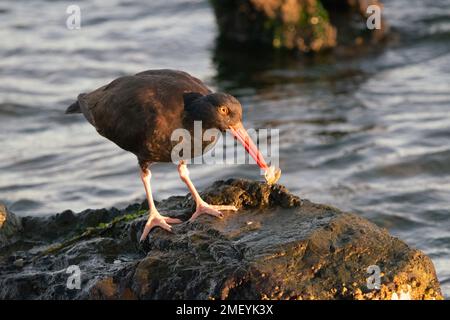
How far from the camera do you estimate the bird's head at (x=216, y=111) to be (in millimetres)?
5672

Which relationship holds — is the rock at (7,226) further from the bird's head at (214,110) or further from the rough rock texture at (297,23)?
the rough rock texture at (297,23)

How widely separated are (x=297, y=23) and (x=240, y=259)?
8201 mm

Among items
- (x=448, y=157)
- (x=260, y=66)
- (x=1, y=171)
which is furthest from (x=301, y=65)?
(x=1, y=171)

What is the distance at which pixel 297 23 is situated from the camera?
1255 centimetres

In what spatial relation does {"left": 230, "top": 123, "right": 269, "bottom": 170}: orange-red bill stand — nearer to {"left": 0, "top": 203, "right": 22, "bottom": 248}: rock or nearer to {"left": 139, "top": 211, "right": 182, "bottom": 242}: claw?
{"left": 139, "top": 211, "right": 182, "bottom": 242}: claw

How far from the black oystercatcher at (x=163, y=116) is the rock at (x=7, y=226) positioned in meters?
0.95

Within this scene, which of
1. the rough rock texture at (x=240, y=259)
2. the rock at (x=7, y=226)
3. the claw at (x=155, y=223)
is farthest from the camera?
the rock at (x=7, y=226)

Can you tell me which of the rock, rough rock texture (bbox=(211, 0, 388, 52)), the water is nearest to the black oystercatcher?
the rock

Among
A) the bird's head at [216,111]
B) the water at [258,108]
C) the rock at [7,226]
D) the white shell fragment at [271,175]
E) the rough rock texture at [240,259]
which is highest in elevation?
the bird's head at [216,111]

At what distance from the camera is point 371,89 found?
11.7 m

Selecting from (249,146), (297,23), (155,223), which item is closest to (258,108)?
(297,23)

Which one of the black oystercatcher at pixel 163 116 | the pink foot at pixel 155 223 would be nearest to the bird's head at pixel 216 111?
the black oystercatcher at pixel 163 116

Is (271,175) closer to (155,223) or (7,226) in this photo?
(155,223)

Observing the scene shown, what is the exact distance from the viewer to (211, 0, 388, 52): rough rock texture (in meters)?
12.5
